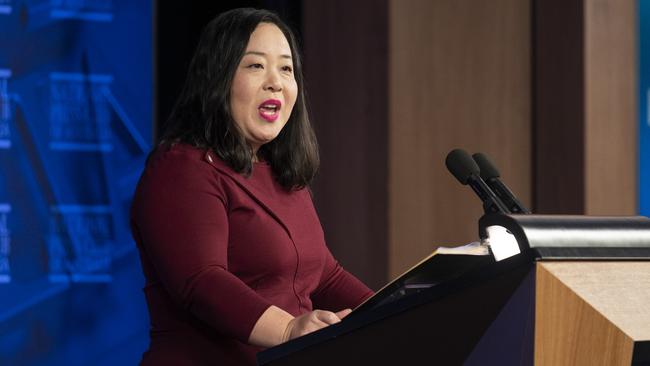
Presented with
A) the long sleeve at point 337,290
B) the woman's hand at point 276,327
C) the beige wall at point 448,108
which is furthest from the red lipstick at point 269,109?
the beige wall at point 448,108

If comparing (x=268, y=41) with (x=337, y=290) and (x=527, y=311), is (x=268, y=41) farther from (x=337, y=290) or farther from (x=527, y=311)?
(x=527, y=311)

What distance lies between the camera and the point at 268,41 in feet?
6.02

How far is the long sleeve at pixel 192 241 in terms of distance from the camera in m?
1.52

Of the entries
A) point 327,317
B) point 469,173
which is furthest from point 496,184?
point 327,317

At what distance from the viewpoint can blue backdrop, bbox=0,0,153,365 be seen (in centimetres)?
400

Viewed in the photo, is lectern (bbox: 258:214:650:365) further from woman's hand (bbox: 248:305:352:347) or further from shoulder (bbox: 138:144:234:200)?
shoulder (bbox: 138:144:234:200)

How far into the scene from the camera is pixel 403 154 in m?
3.81

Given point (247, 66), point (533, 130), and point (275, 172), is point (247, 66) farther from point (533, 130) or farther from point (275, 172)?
point (533, 130)

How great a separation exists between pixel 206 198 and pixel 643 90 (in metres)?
2.84

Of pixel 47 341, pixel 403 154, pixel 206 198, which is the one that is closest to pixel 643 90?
pixel 403 154

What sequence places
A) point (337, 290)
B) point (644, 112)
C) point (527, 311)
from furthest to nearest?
point (644, 112), point (337, 290), point (527, 311)

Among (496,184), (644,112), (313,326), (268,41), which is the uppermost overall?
(268,41)

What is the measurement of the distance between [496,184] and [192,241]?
1.55 ft

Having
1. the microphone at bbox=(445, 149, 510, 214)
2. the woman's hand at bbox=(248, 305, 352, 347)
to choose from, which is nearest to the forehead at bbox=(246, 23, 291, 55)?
the microphone at bbox=(445, 149, 510, 214)
